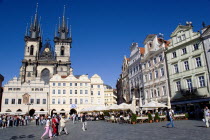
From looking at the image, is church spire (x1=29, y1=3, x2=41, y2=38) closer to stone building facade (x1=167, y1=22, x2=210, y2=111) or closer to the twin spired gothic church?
the twin spired gothic church

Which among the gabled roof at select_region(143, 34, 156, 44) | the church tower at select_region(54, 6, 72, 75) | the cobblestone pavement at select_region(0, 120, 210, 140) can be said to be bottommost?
the cobblestone pavement at select_region(0, 120, 210, 140)

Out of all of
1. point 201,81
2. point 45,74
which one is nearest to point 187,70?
point 201,81

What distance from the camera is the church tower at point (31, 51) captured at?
228 feet

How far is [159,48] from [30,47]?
5771cm

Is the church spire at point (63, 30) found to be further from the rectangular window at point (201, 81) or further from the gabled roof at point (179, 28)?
the rectangular window at point (201, 81)

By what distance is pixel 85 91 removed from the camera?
2271 inches

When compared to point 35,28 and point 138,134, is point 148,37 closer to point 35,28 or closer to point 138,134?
point 138,134

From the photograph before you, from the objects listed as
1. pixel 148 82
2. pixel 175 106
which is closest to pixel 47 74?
pixel 148 82

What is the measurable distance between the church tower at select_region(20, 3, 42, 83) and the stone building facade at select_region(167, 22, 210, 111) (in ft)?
172

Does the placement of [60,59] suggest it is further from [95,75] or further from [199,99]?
[199,99]

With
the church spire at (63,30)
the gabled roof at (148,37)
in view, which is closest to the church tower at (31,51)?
the church spire at (63,30)

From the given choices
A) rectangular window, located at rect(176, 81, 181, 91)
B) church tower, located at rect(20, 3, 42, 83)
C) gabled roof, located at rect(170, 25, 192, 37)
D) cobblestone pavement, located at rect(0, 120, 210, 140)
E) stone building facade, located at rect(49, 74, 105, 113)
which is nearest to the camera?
cobblestone pavement, located at rect(0, 120, 210, 140)

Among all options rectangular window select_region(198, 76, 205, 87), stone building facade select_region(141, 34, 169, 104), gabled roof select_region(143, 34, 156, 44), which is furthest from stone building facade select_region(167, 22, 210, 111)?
gabled roof select_region(143, 34, 156, 44)

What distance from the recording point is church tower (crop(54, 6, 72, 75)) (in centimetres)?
7381
